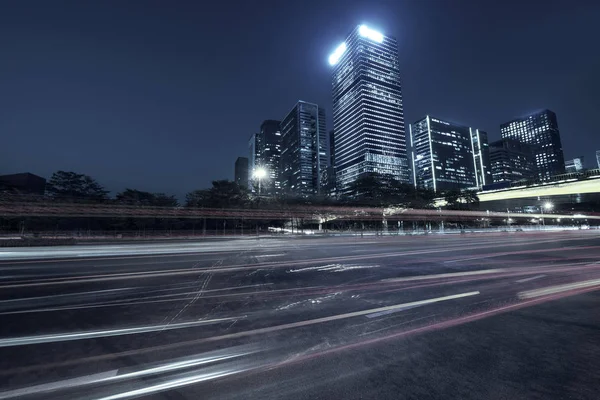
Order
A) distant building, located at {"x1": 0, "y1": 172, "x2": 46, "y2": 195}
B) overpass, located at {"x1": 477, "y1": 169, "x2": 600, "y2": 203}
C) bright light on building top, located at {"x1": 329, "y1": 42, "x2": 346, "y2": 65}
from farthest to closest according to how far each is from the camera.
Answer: bright light on building top, located at {"x1": 329, "y1": 42, "x2": 346, "y2": 65}
distant building, located at {"x1": 0, "y1": 172, "x2": 46, "y2": 195}
overpass, located at {"x1": 477, "y1": 169, "x2": 600, "y2": 203}

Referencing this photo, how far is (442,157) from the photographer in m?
187

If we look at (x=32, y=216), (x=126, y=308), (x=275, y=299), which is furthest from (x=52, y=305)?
(x=32, y=216)

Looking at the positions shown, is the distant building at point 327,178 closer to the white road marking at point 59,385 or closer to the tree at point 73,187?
the tree at point 73,187

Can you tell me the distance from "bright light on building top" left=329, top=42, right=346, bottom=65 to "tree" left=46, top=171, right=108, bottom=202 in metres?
182

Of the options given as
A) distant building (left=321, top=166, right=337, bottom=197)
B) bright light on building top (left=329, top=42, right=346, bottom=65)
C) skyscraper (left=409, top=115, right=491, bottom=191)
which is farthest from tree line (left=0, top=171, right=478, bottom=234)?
bright light on building top (left=329, top=42, right=346, bottom=65)

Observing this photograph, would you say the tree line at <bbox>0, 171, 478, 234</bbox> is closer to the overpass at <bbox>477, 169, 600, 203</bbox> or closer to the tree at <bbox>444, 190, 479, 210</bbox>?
the tree at <bbox>444, 190, 479, 210</bbox>

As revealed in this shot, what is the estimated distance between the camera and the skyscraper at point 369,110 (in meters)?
152

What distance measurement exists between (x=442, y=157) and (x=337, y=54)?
11273 cm

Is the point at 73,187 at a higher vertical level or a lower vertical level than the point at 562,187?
higher

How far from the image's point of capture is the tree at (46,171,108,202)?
54.5 m

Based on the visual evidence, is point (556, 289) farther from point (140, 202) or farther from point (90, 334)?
point (140, 202)

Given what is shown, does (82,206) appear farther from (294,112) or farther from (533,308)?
(294,112)

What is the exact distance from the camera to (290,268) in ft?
34.3

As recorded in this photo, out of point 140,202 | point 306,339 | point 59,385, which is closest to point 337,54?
point 140,202
